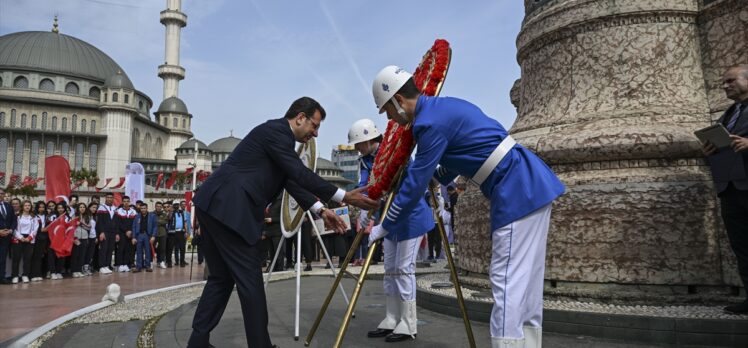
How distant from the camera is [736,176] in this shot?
12.1 ft

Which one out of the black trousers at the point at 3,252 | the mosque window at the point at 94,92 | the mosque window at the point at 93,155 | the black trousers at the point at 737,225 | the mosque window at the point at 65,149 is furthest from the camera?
the mosque window at the point at 94,92

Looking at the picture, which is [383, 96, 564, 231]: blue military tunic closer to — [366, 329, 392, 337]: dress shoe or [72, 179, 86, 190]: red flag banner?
[366, 329, 392, 337]: dress shoe

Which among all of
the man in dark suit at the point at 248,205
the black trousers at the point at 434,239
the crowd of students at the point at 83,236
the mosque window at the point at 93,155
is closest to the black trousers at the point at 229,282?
the man in dark suit at the point at 248,205

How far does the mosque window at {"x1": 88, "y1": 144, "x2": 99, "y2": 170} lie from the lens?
74.8m

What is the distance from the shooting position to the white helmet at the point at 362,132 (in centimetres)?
500

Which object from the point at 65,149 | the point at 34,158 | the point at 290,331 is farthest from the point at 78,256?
the point at 34,158

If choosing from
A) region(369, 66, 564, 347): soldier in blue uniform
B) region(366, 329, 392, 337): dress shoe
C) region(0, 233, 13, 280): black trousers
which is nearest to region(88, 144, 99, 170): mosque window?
region(0, 233, 13, 280): black trousers

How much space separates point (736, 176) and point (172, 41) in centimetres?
8500

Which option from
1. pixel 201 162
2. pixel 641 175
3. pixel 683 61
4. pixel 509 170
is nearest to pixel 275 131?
pixel 509 170

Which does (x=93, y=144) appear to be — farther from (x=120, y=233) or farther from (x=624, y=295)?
(x=624, y=295)

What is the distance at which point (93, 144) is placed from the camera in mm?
75312

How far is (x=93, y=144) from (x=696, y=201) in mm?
83271

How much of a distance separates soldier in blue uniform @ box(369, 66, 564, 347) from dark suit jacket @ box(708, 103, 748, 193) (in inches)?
66.2

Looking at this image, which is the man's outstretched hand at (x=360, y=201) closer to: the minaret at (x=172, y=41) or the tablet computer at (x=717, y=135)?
the tablet computer at (x=717, y=135)
